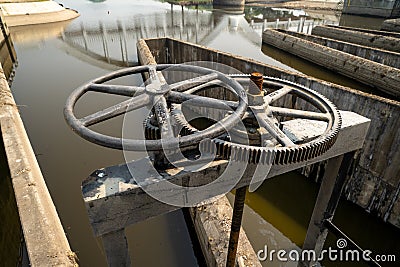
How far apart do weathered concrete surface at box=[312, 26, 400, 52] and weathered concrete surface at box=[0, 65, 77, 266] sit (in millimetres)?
13762

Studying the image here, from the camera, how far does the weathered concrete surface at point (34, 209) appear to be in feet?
10.1

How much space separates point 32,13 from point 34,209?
2750 centimetres

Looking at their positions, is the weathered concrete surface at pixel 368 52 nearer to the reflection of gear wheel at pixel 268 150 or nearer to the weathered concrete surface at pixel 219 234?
the weathered concrete surface at pixel 219 234

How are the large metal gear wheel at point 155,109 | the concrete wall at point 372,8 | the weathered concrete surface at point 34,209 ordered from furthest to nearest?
1. the concrete wall at point 372,8
2. the weathered concrete surface at point 34,209
3. the large metal gear wheel at point 155,109

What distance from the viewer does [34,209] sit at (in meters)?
3.75

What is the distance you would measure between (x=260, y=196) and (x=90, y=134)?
5.17 meters

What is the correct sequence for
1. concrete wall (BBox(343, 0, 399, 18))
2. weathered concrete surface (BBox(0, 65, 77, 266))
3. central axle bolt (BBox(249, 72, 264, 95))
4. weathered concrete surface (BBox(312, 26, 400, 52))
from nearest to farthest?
central axle bolt (BBox(249, 72, 264, 95))
weathered concrete surface (BBox(0, 65, 77, 266))
weathered concrete surface (BBox(312, 26, 400, 52))
concrete wall (BBox(343, 0, 399, 18))

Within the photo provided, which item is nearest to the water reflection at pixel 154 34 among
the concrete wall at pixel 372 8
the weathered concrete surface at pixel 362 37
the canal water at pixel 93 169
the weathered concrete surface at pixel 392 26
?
the canal water at pixel 93 169

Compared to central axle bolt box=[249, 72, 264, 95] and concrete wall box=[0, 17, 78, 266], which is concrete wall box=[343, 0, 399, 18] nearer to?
Answer: central axle bolt box=[249, 72, 264, 95]

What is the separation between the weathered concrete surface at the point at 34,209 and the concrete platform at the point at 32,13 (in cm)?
2319

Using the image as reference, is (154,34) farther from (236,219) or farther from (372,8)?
(372,8)

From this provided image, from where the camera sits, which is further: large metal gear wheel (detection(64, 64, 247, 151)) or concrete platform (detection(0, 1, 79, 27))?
concrete platform (detection(0, 1, 79, 27))

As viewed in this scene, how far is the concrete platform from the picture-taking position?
2334cm

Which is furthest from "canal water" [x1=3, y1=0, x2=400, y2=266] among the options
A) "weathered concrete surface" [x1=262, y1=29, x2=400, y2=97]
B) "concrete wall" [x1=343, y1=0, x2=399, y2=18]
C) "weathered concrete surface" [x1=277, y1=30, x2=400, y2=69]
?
"concrete wall" [x1=343, y1=0, x2=399, y2=18]
